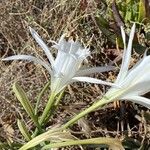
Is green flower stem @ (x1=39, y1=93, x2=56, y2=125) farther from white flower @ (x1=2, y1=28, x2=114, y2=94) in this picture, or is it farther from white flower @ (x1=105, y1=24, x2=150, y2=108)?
white flower @ (x1=105, y1=24, x2=150, y2=108)

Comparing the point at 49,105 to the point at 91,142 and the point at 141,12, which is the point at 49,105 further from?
the point at 141,12

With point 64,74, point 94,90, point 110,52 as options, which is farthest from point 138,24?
point 64,74

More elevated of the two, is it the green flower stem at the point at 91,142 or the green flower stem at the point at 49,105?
the green flower stem at the point at 49,105

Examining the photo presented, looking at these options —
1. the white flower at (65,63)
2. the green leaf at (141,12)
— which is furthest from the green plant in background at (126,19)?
the white flower at (65,63)

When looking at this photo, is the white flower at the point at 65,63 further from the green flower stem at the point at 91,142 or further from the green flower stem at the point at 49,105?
the green flower stem at the point at 91,142

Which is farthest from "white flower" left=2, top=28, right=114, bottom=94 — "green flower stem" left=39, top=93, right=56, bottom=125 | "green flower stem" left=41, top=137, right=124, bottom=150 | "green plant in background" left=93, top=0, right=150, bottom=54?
"green plant in background" left=93, top=0, right=150, bottom=54

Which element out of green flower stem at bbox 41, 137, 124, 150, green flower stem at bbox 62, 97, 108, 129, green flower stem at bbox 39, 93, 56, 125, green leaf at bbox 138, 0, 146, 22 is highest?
green leaf at bbox 138, 0, 146, 22

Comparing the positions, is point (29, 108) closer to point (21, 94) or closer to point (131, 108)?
point (21, 94)

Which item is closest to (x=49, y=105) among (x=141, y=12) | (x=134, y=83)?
(x=134, y=83)
